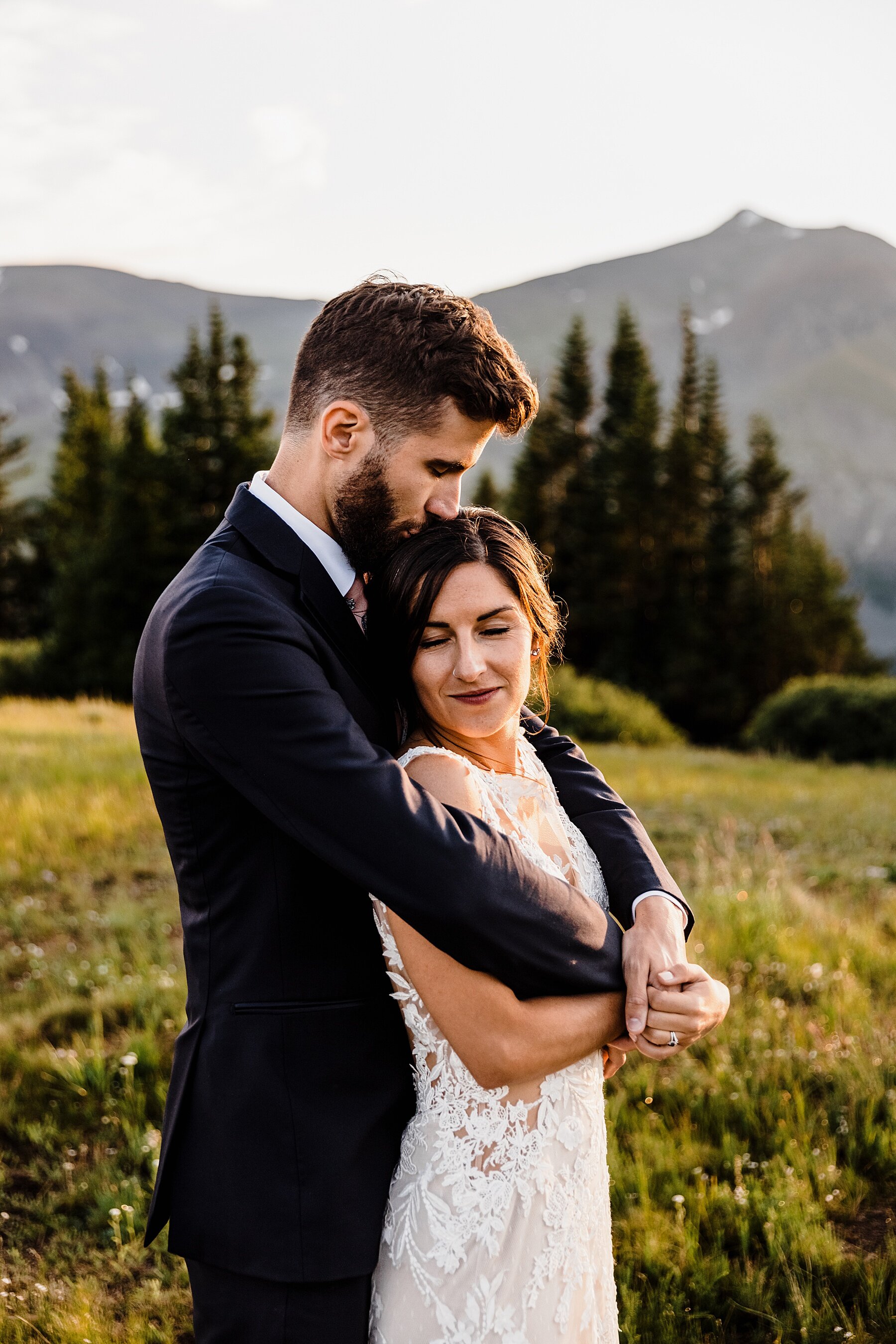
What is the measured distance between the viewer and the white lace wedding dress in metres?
1.92

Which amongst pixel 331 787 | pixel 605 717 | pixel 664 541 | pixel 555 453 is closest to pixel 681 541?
pixel 664 541

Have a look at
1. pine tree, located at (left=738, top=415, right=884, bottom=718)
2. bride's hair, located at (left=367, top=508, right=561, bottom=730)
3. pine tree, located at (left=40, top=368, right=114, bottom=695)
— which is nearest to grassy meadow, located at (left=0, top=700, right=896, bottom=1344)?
bride's hair, located at (left=367, top=508, right=561, bottom=730)

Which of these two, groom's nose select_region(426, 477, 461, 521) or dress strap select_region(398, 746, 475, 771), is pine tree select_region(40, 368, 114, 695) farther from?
dress strap select_region(398, 746, 475, 771)

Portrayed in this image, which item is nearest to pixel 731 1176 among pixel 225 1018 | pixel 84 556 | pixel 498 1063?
pixel 498 1063

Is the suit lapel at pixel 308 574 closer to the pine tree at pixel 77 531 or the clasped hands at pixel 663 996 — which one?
the clasped hands at pixel 663 996

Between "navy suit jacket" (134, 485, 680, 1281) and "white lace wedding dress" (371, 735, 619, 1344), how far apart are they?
0.21 feet

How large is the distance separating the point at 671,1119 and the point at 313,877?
9.71ft

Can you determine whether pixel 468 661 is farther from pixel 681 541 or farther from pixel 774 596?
pixel 774 596

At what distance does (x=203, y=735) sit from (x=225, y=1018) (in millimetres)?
545

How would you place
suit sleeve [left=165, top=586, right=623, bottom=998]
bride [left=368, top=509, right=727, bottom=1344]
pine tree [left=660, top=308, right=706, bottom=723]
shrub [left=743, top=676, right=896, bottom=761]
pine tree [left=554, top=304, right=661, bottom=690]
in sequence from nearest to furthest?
suit sleeve [left=165, top=586, right=623, bottom=998] → bride [left=368, top=509, right=727, bottom=1344] → shrub [left=743, top=676, right=896, bottom=761] → pine tree [left=660, top=308, right=706, bottom=723] → pine tree [left=554, top=304, right=661, bottom=690]

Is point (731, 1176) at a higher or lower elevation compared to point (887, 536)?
lower

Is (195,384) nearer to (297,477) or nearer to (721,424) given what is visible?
(721,424)

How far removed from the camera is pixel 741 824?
34.5 feet

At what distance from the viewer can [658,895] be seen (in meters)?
2.26
